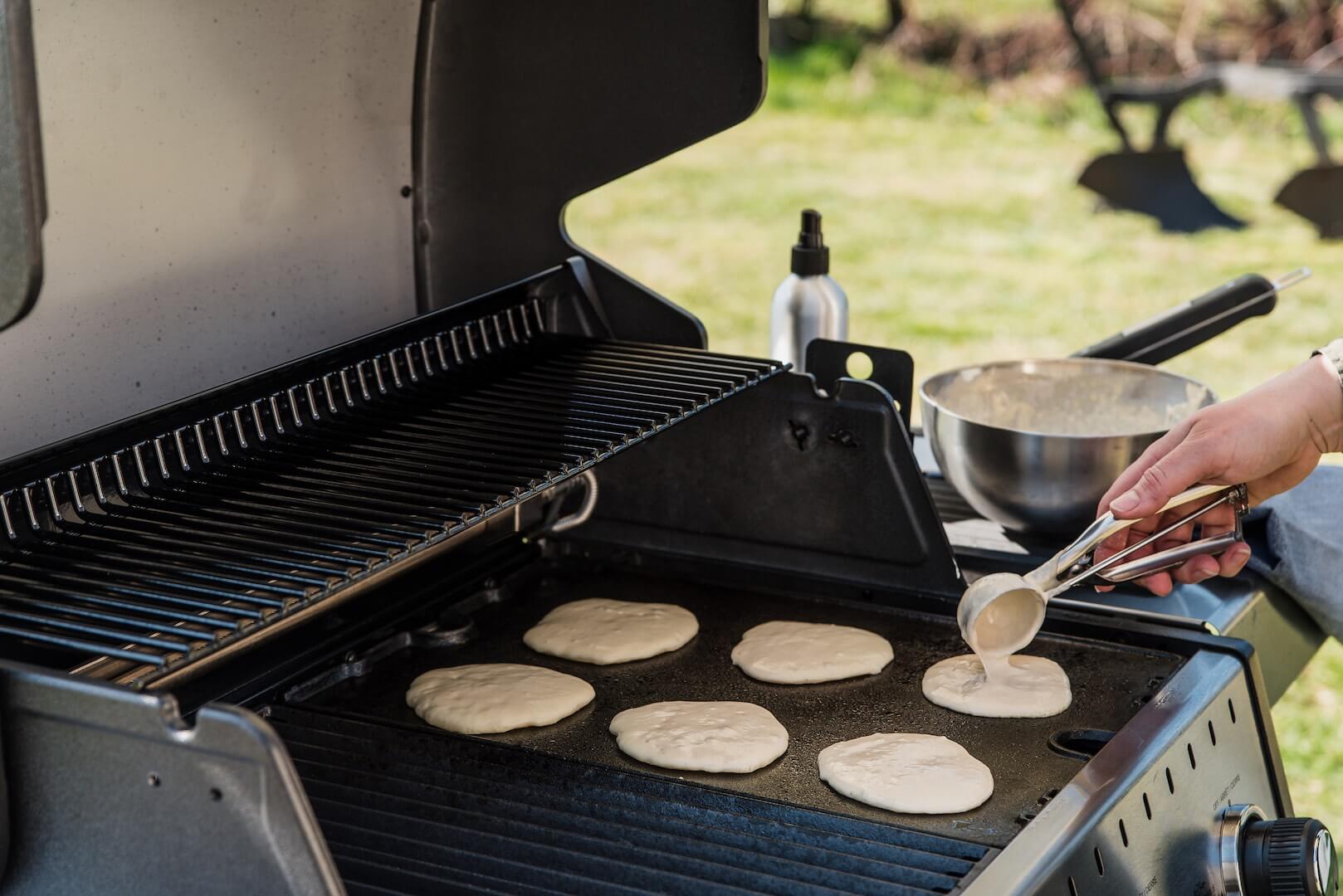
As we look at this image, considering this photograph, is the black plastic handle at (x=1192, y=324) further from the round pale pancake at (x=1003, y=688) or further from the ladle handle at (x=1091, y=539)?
the round pale pancake at (x=1003, y=688)

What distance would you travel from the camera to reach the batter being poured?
1.56 metres

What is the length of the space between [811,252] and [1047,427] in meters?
0.41

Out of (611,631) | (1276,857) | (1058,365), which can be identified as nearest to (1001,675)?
(1276,857)

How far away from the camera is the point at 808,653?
168cm

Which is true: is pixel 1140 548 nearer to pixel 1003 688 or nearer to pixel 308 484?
pixel 1003 688

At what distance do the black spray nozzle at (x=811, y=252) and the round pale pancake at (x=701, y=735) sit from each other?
2.39 feet

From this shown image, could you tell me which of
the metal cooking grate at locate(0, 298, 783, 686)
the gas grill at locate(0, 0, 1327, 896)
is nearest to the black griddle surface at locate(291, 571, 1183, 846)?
A: the gas grill at locate(0, 0, 1327, 896)

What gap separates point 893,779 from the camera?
141 cm

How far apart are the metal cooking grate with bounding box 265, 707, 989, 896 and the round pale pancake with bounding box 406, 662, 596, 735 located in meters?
0.05

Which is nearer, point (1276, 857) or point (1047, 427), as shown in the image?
point (1276, 857)

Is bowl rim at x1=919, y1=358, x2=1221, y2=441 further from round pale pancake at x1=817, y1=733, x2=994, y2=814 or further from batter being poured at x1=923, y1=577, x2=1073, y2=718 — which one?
round pale pancake at x1=817, y1=733, x2=994, y2=814

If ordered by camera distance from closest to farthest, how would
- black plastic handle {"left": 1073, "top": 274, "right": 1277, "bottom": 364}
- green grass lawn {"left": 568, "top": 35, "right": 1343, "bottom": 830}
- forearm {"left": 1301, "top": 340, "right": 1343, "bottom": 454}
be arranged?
forearm {"left": 1301, "top": 340, "right": 1343, "bottom": 454}, black plastic handle {"left": 1073, "top": 274, "right": 1277, "bottom": 364}, green grass lawn {"left": 568, "top": 35, "right": 1343, "bottom": 830}

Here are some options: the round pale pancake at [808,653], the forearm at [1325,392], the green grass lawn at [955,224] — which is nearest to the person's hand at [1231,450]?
the forearm at [1325,392]

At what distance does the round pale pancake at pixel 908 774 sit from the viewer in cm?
138
